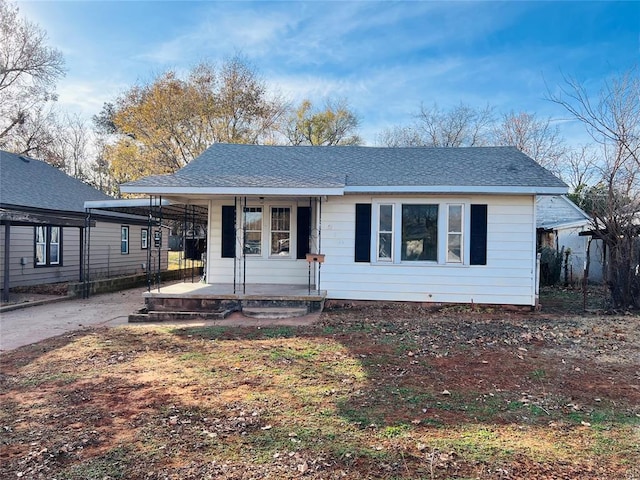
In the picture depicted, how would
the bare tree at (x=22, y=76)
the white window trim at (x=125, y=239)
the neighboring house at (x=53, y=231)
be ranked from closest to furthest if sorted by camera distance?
the neighboring house at (x=53, y=231) → the white window trim at (x=125, y=239) → the bare tree at (x=22, y=76)

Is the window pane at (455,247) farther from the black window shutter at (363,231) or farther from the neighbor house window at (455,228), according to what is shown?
the black window shutter at (363,231)

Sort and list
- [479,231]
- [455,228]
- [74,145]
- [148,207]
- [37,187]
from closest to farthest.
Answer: [479,231] < [455,228] < [148,207] < [37,187] < [74,145]

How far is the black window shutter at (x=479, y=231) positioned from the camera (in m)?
9.17

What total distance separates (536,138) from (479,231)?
65.8 ft

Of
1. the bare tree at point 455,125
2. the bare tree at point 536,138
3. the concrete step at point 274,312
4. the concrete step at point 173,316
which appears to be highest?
the bare tree at point 455,125

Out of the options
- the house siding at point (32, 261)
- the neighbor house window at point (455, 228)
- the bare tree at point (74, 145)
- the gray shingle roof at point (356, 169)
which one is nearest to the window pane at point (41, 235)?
the house siding at point (32, 261)

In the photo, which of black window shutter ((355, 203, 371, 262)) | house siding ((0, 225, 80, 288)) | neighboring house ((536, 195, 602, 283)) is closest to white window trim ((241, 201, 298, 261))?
black window shutter ((355, 203, 371, 262))

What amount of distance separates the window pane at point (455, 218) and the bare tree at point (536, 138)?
59.5 feet

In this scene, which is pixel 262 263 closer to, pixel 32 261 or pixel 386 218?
pixel 386 218

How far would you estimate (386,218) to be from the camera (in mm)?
9445

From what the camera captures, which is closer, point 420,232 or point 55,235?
point 420,232

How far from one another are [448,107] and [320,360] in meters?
27.1

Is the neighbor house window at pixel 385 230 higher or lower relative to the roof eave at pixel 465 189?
lower

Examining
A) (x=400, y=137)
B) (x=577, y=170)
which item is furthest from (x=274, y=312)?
(x=400, y=137)
